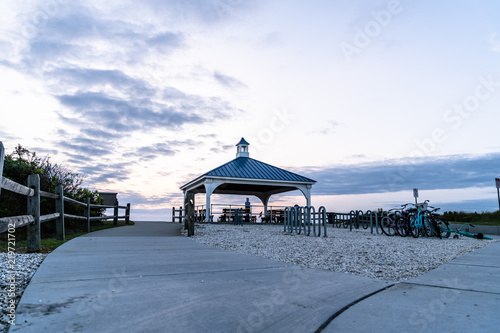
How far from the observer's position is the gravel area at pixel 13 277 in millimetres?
2901

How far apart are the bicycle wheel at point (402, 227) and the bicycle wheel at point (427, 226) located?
2.30 feet

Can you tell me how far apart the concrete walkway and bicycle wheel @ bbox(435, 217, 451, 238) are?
845 centimetres

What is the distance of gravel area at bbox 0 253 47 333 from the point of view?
2.90 metres

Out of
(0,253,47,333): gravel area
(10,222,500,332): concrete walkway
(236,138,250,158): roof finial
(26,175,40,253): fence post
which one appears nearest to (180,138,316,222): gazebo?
(236,138,250,158): roof finial

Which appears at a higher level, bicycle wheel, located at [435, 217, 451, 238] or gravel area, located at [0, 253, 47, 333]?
gravel area, located at [0, 253, 47, 333]

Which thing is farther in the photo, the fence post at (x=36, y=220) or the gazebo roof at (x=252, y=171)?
the gazebo roof at (x=252, y=171)

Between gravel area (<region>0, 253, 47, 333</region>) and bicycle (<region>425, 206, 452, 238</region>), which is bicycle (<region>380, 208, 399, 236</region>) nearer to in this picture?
bicycle (<region>425, 206, 452, 238</region>)

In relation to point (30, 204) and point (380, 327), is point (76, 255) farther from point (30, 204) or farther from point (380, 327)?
point (380, 327)

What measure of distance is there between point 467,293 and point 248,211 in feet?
78.7

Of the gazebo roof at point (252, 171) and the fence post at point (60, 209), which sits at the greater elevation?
the gazebo roof at point (252, 171)

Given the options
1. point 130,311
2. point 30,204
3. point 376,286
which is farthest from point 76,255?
point 376,286

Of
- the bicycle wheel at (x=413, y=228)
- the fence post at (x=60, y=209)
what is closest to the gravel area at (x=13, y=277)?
the fence post at (x=60, y=209)

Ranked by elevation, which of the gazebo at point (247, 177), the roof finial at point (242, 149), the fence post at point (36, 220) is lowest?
the fence post at point (36, 220)

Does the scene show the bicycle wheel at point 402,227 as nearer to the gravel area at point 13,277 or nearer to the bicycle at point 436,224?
the bicycle at point 436,224
